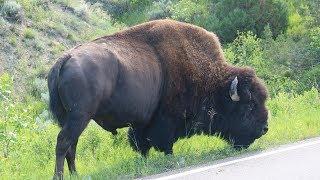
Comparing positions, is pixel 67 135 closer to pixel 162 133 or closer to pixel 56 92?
pixel 56 92

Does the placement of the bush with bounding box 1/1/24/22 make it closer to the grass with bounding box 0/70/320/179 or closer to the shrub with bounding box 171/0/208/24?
the shrub with bounding box 171/0/208/24

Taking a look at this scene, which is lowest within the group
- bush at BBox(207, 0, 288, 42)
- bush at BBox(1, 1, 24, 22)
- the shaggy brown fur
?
bush at BBox(1, 1, 24, 22)

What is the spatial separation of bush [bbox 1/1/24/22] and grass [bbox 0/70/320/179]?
33.1 feet

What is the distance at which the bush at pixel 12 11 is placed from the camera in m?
21.6

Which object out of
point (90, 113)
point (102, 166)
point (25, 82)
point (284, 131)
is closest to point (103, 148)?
point (102, 166)

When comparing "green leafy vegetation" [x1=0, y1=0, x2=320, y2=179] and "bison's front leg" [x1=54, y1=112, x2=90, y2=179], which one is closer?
"bison's front leg" [x1=54, y1=112, x2=90, y2=179]

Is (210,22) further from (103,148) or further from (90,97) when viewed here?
(90,97)

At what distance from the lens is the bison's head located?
1027 cm

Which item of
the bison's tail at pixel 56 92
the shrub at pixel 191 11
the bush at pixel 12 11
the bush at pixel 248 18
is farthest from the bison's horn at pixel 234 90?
the shrub at pixel 191 11

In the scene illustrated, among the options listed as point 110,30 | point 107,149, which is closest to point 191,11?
point 110,30

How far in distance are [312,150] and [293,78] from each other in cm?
1103

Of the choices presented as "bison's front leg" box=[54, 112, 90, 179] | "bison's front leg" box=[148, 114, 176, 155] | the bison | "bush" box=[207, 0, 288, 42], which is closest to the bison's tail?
the bison

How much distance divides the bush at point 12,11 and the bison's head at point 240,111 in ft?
42.8

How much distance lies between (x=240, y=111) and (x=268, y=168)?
245 centimetres
